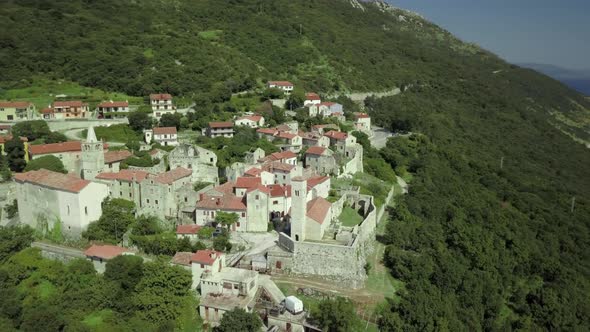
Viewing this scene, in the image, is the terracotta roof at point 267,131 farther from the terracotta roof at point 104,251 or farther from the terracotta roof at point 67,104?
the terracotta roof at point 104,251

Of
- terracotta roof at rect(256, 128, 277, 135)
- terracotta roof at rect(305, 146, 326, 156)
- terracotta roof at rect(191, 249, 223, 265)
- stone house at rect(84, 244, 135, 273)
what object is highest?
terracotta roof at rect(256, 128, 277, 135)

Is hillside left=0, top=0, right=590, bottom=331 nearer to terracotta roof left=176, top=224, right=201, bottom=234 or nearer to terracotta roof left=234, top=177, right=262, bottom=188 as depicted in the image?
terracotta roof left=234, top=177, right=262, bottom=188

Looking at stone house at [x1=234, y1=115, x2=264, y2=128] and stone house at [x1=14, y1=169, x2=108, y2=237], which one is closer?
stone house at [x1=14, y1=169, x2=108, y2=237]

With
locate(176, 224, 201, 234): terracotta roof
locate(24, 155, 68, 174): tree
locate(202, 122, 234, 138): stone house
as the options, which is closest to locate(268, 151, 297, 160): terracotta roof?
locate(202, 122, 234, 138): stone house

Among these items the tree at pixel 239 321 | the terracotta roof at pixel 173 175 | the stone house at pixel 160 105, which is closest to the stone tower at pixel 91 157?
the terracotta roof at pixel 173 175

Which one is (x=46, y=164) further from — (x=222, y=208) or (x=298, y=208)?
(x=298, y=208)

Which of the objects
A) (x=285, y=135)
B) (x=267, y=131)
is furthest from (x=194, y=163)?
(x=267, y=131)

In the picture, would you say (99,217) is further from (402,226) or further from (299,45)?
(299,45)

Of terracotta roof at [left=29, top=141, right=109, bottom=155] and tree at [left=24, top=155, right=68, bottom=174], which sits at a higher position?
terracotta roof at [left=29, top=141, right=109, bottom=155]
